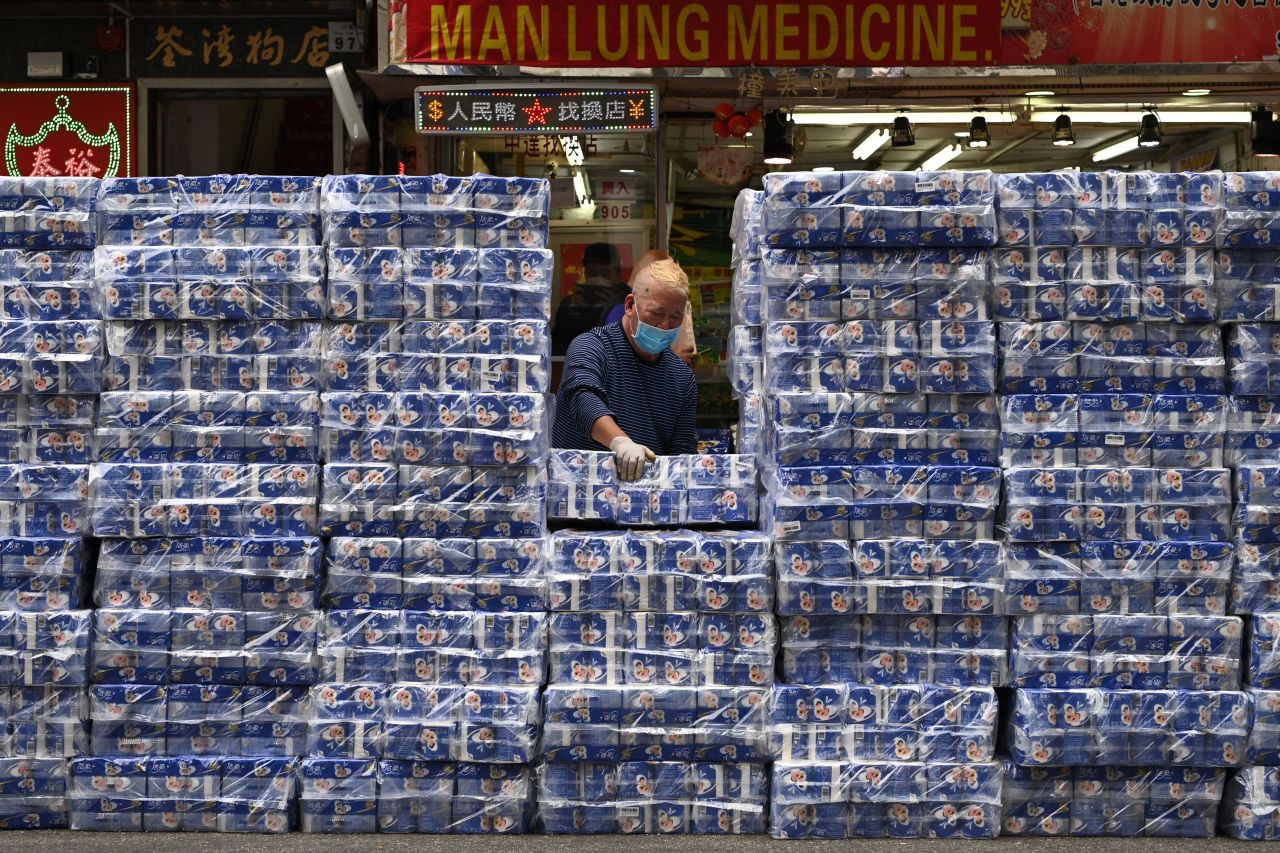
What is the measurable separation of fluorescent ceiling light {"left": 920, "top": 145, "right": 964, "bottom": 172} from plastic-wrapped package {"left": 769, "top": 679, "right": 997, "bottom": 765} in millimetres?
6625

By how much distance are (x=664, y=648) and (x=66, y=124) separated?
7.53 metres

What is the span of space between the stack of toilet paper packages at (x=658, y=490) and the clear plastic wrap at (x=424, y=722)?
2.54 ft

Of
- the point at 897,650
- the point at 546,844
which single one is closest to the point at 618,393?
the point at 897,650

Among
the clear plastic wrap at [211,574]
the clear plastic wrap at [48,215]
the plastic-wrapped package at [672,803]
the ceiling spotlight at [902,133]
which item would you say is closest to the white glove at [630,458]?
the plastic-wrapped package at [672,803]

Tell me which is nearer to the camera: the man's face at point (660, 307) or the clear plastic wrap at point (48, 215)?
the clear plastic wrap at point (48, 215)

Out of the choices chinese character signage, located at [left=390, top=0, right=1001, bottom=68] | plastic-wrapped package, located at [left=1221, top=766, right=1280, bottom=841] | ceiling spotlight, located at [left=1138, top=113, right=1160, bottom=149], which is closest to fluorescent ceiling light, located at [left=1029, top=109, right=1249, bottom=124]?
ceiling spotlight, located at [left=1138, top=113, right=1160, bottom=149]

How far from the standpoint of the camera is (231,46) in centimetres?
1066

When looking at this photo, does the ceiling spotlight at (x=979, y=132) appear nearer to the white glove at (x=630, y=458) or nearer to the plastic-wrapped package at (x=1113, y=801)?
the white glove at (x=630, y=458)

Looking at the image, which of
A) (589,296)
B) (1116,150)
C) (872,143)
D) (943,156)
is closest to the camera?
(589,296)

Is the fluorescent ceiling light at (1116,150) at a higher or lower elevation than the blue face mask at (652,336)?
higher

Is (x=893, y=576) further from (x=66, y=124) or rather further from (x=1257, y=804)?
(x=66, y=124)

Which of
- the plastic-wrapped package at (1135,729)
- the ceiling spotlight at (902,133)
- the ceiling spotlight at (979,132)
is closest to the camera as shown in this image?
the plastic-wrapped package at (1135,729)

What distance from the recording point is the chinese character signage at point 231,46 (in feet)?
34.9

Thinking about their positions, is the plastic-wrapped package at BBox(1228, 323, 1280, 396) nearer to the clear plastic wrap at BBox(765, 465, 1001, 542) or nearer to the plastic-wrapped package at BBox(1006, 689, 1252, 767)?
the clear plastic wrap at BBox(765, 465, 1001, 542)
